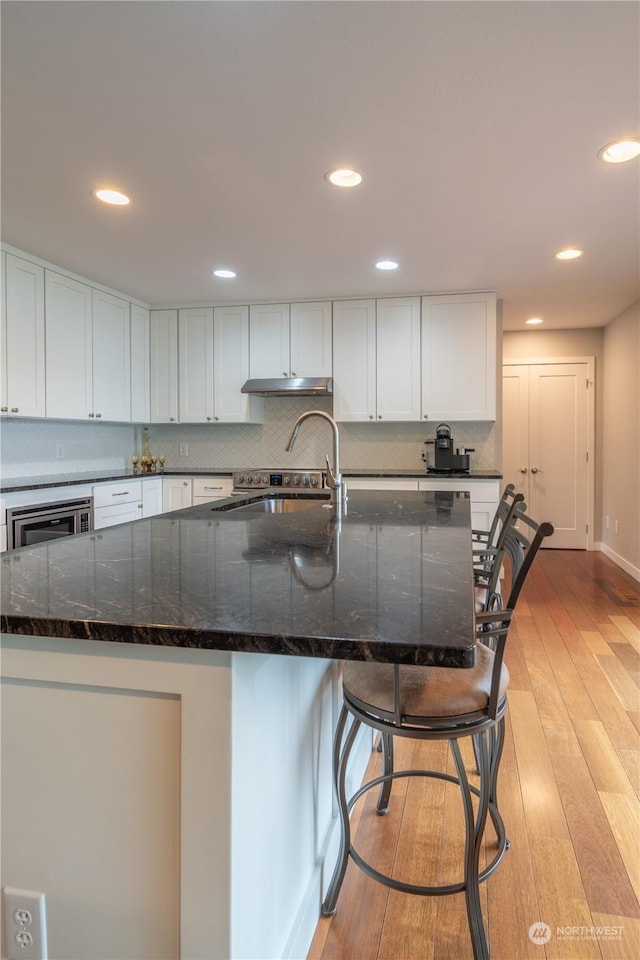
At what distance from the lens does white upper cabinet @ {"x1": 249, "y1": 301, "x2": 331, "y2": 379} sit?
16.3 feet

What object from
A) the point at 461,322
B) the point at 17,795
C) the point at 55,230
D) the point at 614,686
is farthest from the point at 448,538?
the point at 461,322

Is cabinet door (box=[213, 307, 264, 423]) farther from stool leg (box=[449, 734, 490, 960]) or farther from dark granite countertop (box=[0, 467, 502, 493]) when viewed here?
stool leg (box=[449, 734, 490, 960])

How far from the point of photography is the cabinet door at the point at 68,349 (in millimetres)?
3994

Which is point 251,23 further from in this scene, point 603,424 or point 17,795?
point 603,424

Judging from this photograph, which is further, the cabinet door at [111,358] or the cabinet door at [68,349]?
the cabinet door at [111,358]

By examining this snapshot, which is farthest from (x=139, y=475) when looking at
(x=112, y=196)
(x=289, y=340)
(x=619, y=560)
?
(x=619, y=560)

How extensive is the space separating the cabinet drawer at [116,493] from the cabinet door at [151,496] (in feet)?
0.26

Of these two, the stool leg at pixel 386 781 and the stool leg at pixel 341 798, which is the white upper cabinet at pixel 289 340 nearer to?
the stool leg at pixel 386 781

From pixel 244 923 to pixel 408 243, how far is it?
3465 mm

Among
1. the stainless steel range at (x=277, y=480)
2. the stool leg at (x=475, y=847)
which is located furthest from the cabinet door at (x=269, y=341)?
the stool leg at (x=475, y=847)

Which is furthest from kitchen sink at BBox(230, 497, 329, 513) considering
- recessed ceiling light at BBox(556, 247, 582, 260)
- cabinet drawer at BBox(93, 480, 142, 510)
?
recessed ceiling light at BBox(556, 247, 582, 260)

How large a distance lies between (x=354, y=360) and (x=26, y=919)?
4.39 metres

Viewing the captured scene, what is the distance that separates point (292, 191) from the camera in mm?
2809

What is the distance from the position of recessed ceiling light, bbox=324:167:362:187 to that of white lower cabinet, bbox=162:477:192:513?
2.92 m
